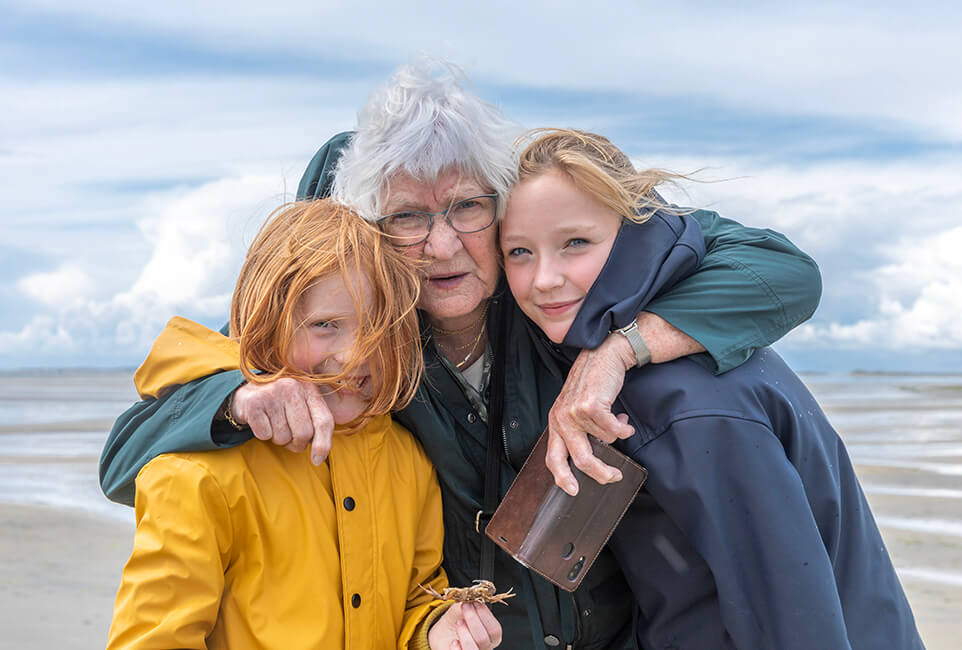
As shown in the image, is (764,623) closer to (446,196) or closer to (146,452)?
(446,196)

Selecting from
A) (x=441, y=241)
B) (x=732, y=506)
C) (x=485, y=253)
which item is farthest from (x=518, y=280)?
(x=732, y=506)

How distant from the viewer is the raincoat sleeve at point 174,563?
216cm

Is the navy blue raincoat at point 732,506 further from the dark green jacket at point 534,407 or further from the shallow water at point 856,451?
the shallow water at point 856,451

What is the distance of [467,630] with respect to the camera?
2.46 metres

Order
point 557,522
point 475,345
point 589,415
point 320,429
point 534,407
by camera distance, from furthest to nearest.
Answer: point 475,345
point 534,407
point 557,522
point 589,415
point 320,429

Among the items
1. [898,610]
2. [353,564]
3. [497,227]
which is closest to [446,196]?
[497,227]

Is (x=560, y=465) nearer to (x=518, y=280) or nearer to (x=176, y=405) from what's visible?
(x=518, y=280)

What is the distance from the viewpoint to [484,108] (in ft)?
9.21

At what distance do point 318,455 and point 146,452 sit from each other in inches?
18.9

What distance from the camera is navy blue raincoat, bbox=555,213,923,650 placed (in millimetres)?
2334

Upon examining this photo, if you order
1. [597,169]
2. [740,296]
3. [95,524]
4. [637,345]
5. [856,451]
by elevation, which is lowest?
[856,451]

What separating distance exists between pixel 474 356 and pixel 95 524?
23.0 ft

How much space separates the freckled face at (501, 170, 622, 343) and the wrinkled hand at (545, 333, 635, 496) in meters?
0.17

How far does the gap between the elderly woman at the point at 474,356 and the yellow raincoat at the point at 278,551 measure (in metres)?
0.06
